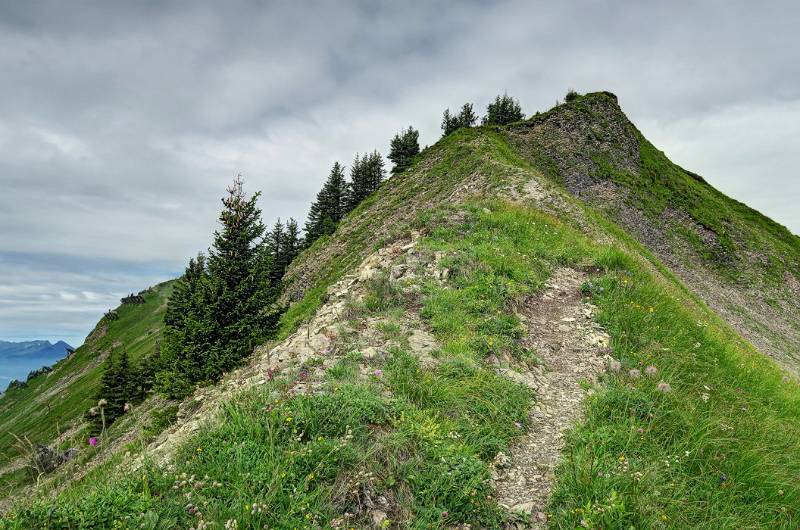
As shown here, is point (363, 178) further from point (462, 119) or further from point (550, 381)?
point (550, 381)

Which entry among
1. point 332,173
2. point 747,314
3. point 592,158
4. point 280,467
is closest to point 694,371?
point 280,467

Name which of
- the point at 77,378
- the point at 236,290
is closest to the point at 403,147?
the point at 236,290

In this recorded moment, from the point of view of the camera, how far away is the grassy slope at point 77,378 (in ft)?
261

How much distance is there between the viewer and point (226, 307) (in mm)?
13227

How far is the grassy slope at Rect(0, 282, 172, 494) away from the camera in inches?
3127

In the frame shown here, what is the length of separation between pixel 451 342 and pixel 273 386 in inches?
133

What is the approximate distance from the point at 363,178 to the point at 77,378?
311 ft

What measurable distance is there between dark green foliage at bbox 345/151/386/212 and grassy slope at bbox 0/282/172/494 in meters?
55.5

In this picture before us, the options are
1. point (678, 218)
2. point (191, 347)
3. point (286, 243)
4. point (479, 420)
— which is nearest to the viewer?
point (479, 420)

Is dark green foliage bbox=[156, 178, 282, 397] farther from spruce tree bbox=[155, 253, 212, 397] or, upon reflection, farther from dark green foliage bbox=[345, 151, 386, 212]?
dark green foliage bbox=[345, 151, 386, 212]

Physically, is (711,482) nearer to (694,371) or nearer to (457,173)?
(694,371)

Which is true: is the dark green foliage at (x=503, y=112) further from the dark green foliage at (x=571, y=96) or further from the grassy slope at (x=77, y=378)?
the grassy slope at (x=77, y=378)

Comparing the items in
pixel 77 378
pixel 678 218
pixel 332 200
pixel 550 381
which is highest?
pixel 332 200

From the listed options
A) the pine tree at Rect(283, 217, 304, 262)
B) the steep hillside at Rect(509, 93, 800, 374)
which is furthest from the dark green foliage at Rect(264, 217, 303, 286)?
the steep hillside at Rect(509, 93, 800, 374)
